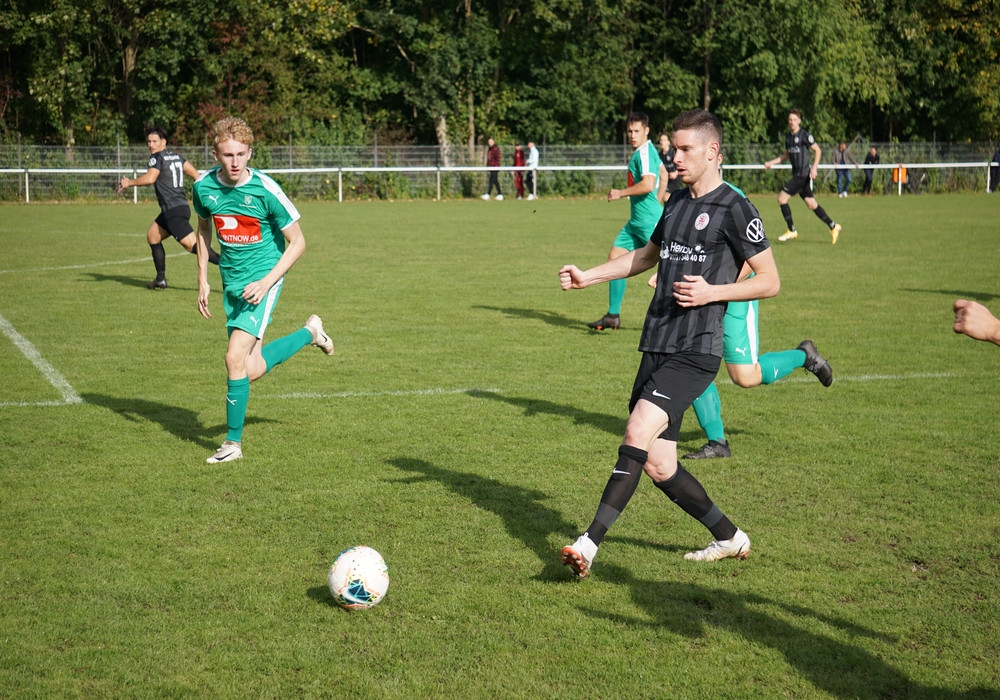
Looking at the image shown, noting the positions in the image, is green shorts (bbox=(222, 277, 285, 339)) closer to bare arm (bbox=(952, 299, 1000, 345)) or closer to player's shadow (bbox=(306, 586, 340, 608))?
player's shadow (bbox=(306, 586, 340, 608))

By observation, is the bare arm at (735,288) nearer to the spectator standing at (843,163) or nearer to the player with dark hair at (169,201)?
the player with dark hair at (169,201)

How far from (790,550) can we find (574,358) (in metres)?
4.53

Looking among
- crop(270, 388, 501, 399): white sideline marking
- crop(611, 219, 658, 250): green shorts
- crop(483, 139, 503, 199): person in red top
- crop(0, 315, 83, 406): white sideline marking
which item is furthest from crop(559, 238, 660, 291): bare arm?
crop(483, 139, 503, 199): person in red top

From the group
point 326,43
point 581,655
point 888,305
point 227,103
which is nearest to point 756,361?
point 581,655

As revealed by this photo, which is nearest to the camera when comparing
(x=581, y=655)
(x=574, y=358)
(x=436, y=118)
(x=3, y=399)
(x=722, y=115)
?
(x=581, y=655)

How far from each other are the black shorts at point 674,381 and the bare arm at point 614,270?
45 cm

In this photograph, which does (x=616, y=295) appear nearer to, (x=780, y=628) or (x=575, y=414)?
(x=575, y=414)

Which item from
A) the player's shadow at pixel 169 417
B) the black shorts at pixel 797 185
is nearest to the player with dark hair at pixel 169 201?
the player's shadow at pixel 169 417

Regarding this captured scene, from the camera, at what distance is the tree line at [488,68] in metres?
36.9

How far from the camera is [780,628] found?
3.95 metres

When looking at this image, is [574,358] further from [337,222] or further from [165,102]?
[165,102]

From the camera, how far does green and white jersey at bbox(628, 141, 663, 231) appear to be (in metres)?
9.80

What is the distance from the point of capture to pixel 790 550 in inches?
187

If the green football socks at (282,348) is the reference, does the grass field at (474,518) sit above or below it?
below
